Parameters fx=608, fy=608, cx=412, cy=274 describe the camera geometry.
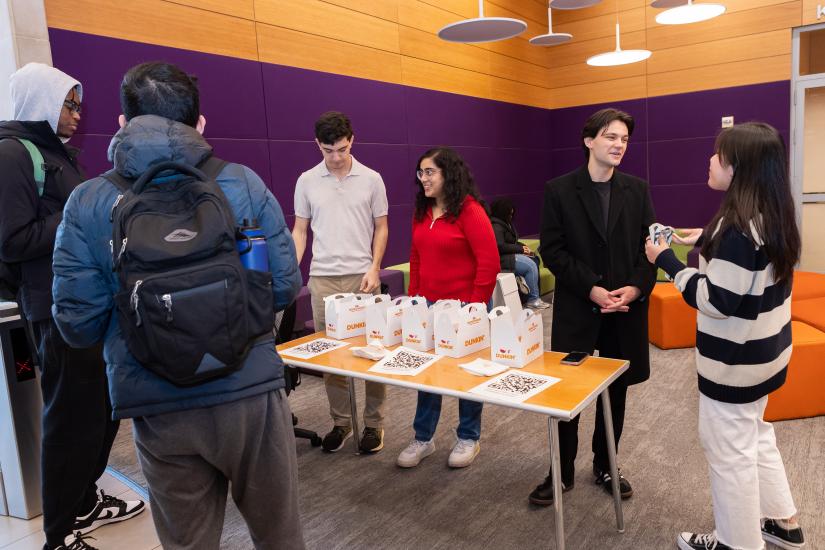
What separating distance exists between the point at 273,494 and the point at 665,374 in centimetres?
333

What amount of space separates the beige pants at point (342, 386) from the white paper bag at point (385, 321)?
56 cm

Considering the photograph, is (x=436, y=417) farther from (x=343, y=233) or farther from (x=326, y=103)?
(x=326, y=103)

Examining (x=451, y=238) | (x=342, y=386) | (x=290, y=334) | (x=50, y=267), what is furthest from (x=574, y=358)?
(x=50, y=267)

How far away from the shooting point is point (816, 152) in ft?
22.3

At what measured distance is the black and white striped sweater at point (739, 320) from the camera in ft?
5.77

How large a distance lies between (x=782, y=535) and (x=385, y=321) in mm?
1613

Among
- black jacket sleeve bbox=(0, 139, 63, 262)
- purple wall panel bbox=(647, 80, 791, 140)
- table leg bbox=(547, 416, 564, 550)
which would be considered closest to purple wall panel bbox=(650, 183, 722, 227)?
purple wall panel bbox=(647, 80, 791, 140)

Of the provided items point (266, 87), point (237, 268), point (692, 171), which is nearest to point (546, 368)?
point (237, 268)

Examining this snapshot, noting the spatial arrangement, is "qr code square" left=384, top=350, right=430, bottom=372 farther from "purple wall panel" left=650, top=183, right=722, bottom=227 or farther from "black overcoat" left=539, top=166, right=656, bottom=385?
"purple wall panel" left=650, top=183, right=722, bottom=227

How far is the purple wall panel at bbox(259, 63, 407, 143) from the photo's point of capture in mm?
4898

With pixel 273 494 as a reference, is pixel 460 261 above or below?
above

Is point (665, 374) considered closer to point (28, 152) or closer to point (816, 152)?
point (28, 152)

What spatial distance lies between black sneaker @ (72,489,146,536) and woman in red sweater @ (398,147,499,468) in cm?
131

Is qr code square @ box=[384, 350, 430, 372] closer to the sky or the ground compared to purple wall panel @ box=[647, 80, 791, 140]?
closer to the ground
